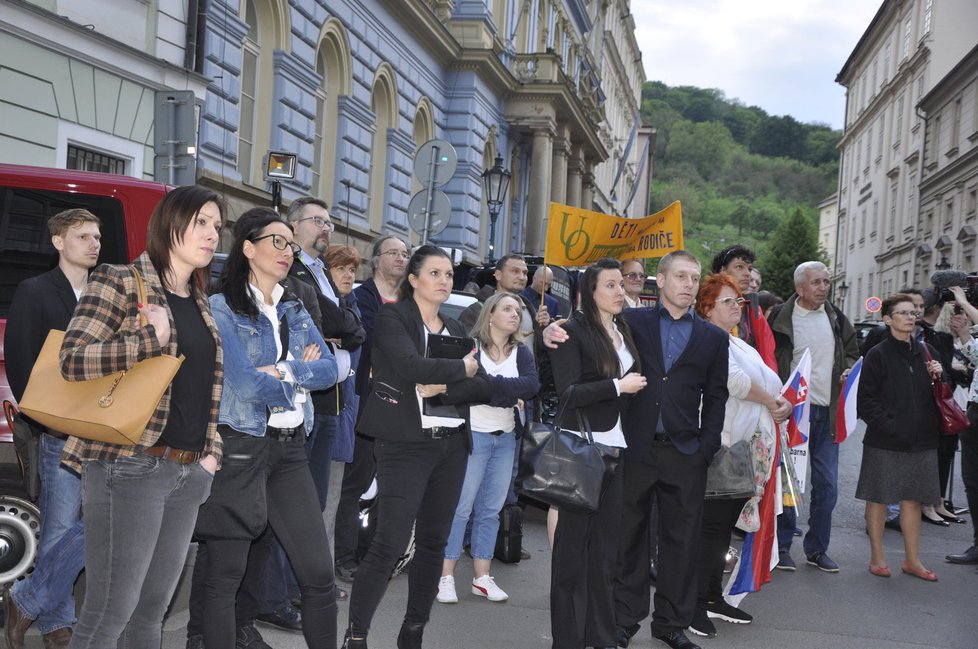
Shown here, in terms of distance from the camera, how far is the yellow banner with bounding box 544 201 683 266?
7434mm

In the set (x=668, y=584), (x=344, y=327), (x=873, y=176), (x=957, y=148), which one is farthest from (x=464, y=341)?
(x=873, y=176)

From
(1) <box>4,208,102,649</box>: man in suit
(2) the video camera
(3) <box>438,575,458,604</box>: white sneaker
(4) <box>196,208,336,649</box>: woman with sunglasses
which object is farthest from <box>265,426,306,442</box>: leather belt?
(2) the video camera

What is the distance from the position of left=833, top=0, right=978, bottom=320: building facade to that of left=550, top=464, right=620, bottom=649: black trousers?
133 ft

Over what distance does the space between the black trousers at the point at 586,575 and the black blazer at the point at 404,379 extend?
71cm

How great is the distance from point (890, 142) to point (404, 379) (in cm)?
Answer: 5337

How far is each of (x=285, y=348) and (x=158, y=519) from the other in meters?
1.01

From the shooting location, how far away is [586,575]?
5.25 meters

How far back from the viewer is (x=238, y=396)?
4.06m

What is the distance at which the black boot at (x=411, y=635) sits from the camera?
5066mm

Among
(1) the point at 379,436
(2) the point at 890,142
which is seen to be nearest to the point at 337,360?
(1) the point at 379,436

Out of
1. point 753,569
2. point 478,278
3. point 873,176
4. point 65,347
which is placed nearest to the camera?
point 65,347

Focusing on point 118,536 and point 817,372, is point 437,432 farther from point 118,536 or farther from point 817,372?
point 817,372

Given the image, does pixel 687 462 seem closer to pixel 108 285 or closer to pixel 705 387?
pixel 705 387

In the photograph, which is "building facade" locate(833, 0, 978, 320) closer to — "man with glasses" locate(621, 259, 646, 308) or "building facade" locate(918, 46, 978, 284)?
"building facade" locate(918, 46, 978, 284)
